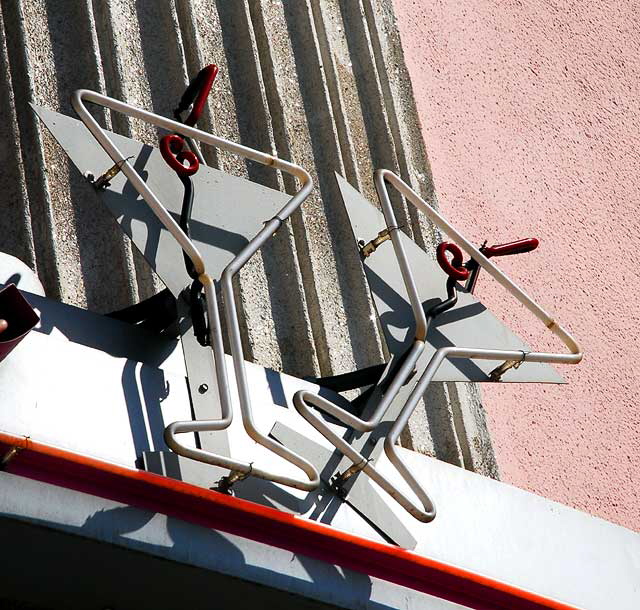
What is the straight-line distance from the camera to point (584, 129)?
5148 mm

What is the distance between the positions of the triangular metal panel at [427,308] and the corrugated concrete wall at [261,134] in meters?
0.54

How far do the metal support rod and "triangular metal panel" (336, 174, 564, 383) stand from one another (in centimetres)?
28

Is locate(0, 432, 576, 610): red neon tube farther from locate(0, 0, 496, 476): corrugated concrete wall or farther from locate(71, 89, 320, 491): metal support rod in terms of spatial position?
locate(0, 0, 496, 476): corrugated concrete wall

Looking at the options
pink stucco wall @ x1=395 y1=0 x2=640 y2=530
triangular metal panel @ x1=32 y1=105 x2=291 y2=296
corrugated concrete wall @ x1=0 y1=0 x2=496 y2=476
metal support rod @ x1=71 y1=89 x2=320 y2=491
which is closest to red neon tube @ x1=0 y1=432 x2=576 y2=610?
metal support rod @ x1=71 y1=89 x2=320 y2=491

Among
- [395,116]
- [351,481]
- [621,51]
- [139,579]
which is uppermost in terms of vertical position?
[621,51]

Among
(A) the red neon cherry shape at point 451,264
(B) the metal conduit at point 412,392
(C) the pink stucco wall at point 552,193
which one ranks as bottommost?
(B) the metal conduit at point 412,392

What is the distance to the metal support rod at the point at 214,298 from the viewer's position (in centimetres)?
225

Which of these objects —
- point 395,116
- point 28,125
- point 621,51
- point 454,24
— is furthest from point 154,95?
point 621,51

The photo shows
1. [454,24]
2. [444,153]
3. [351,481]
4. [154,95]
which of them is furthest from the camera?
[454,24]

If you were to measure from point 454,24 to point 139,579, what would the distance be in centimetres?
306

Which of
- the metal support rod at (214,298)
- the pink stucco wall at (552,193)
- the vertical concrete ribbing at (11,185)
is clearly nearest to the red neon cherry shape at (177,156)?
the metal support rod at (214,298)

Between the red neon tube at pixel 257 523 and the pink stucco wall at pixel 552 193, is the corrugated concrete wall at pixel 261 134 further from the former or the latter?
the red neon tube at pixel 257 523

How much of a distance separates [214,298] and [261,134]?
4.60ft

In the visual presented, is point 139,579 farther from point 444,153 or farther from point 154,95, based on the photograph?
point 444,153
